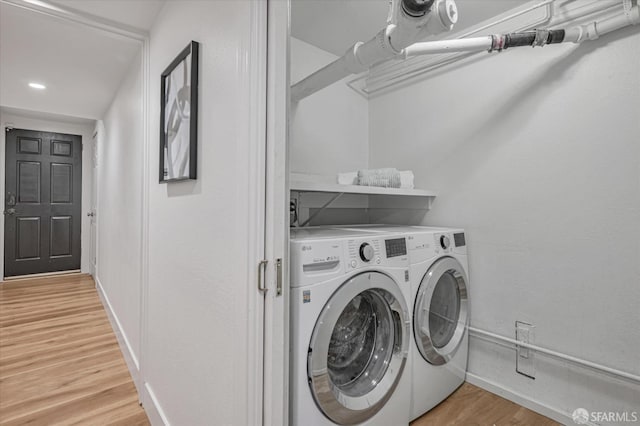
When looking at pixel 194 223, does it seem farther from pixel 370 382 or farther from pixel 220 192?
pixel 370 382

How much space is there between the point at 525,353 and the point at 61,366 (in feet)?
10.00

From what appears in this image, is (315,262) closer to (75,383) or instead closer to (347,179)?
Answer: (347,179)

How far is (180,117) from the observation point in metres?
1.36

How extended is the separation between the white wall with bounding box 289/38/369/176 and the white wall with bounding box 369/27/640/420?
0.69 m

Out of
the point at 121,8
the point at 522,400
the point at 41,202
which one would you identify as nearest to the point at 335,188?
the point at 121,8

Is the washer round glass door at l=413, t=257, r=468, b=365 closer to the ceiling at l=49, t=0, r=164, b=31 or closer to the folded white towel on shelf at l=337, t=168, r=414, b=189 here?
the folded white towel on shelf at l=337, t=168, r=414, b=189

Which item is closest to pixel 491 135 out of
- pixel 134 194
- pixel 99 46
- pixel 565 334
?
pixel 565 334

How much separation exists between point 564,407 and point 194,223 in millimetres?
2124

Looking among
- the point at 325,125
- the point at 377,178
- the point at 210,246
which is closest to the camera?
the point at 210,246

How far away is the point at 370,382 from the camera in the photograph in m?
1.41

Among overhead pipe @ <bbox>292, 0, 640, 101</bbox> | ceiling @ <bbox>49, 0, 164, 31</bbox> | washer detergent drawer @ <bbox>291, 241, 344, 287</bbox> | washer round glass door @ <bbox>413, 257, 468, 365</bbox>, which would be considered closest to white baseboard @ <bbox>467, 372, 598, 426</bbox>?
washer round glass door @ <bbox>413, 257, 468, 365</bbox>

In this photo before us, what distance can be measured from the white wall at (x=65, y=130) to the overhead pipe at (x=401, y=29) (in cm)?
451

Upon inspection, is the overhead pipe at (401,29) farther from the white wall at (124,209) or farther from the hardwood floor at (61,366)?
the hardwood floor at (61,366)

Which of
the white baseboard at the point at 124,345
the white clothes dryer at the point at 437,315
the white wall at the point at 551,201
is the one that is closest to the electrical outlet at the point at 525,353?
the white wall at the point at 551,201
